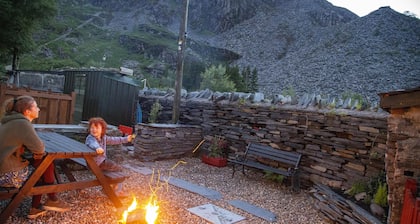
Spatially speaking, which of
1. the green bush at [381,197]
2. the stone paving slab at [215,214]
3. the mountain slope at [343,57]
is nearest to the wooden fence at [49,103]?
the stone paving slab at [215,214]

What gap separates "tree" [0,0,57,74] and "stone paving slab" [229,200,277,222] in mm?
6492

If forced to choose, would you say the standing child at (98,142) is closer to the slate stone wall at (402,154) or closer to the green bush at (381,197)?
the slate stone wall at (402,154)

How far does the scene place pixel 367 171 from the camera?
16.6 ft

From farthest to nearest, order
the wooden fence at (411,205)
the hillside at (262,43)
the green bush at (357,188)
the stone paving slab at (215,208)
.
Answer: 1. the hillside at (262,43)
2. the green bush at (357,188)
3. the stone paving slab at (215,208)
4. the wooden fence at (411,205)

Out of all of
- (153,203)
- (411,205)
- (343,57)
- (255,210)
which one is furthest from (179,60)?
(343,57)

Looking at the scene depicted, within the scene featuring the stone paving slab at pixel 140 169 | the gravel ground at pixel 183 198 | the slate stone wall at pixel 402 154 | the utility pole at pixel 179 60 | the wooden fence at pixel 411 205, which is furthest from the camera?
the utility pole at pixel 179 60

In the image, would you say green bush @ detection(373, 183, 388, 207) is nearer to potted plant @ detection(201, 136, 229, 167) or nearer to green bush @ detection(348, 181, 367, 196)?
green bush @ detection(348, 181, 367, 196)

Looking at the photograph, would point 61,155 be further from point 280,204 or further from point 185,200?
point 280,204

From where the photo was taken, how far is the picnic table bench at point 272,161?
5.86 meters

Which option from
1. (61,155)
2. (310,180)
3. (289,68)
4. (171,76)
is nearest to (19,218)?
(61,155)

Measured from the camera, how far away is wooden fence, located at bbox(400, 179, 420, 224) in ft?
7.42

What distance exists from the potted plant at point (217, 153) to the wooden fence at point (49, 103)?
143 inches

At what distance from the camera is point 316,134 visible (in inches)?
233

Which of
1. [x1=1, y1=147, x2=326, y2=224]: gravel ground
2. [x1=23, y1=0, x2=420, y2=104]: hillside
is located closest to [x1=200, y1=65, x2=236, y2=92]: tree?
[x1=23, y1=0, x2=420, y2=104]: hillside
